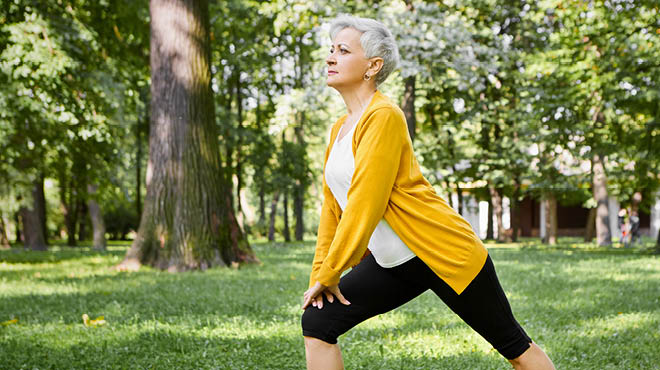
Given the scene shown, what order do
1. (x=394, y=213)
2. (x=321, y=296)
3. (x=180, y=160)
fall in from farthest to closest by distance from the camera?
(x=180, y=160)
(x=321, y=296)
(x=394, y=213)

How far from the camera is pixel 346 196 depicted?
2.97 meters

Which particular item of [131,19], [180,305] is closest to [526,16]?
[131,19]

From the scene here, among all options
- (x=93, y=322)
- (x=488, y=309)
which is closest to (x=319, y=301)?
(x=488, y=309)

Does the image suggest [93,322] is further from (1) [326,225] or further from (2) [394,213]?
(2) [394,213]

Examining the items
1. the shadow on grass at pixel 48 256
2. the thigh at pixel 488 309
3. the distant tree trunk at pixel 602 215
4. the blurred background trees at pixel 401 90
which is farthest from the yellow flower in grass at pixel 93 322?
the distant tree trunk at pixel 602 215

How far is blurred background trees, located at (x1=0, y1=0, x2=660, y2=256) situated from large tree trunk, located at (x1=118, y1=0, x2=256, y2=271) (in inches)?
30.9

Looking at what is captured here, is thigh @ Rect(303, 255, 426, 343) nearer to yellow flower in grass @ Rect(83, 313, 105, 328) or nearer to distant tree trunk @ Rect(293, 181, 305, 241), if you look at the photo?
yellow flower in grass @ Rect(83, 313, 105, 328)

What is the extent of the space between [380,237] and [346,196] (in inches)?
10.3

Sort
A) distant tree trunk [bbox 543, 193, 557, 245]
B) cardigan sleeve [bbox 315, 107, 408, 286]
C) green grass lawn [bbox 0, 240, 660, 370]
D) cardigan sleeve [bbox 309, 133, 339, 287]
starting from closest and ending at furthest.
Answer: cardigan sleeve [bbox 315, 107, 408, 286] → cardigan sleeve [bbox 309, 133, 339, 287] → green grass lawn [bbox 0, 240, 660, 370] → distant tree trunk [bbox 543, 193, 557, 245]

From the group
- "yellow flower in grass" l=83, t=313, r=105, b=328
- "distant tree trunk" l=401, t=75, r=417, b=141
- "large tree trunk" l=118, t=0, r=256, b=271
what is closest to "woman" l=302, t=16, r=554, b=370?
"yellow flower in grass" l=83, t=313, r=105, b=328

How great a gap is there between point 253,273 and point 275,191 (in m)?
20.1

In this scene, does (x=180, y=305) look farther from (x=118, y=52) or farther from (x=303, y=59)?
(x=303, y=59)

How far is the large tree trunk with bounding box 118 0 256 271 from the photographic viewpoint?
12.4 meters

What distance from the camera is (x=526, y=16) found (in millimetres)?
25469
